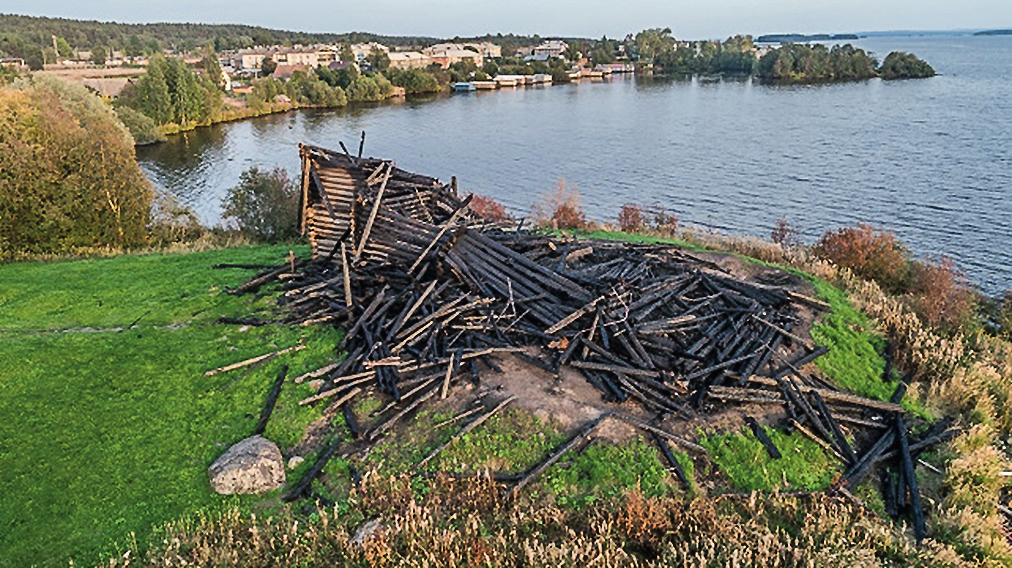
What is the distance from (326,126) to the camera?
74.8m

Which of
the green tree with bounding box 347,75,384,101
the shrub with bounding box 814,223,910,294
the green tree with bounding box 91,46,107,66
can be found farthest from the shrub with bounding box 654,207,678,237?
the green tree with bounding box 91,46,107,66

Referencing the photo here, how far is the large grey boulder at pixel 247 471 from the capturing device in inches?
393

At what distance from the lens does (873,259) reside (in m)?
25.9

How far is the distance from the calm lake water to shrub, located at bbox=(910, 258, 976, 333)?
232 inches

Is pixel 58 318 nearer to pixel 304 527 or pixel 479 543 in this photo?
pixel 304 527

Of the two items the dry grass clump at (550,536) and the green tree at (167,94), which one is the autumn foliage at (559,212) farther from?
the green tree at (167,94)

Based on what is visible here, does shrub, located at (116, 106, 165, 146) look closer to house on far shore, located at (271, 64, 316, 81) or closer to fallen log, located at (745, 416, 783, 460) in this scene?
house on far shore, located at (271, 64, 316, 81)

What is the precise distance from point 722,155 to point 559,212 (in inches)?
1041

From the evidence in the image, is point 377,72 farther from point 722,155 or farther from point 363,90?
point 722,155

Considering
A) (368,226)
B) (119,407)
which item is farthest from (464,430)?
(368,226)

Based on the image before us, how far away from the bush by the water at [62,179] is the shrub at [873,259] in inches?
1237

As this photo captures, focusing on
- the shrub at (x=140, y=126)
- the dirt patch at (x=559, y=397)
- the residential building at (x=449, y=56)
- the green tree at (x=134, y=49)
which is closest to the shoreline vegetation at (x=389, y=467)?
the dirt patch at (x=559, y=397)

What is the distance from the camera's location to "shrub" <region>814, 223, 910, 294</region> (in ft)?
83.8

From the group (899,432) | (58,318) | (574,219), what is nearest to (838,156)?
(574,219)
